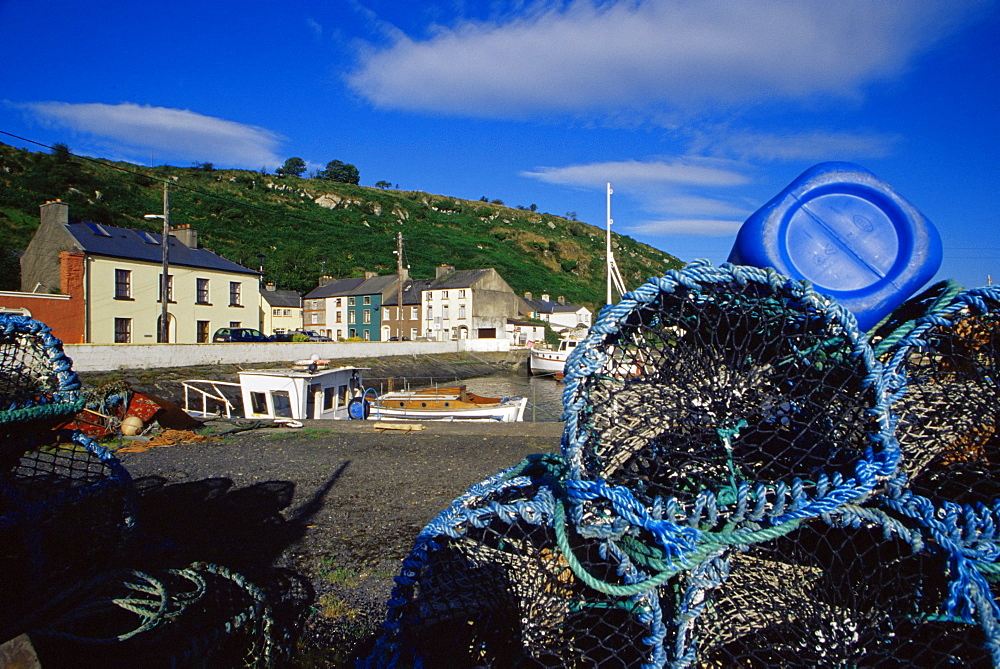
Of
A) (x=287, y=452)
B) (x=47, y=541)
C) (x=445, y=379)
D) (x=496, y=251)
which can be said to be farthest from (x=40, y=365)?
(x=496, y=251)

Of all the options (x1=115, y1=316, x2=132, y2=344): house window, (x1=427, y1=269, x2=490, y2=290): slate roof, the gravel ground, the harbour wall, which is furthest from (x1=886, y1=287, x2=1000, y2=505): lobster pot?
(x1=427, y1=269, x2=490, y2=290): slate roof

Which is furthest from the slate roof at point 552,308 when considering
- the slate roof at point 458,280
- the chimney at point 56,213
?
the chimney at point 56,213

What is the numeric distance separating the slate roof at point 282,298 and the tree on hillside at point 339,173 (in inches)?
2826

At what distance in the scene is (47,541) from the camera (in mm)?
2510

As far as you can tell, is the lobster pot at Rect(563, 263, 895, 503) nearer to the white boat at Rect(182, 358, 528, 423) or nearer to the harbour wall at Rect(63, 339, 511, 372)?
the white boat at Rect(182, 358, 528, 423)

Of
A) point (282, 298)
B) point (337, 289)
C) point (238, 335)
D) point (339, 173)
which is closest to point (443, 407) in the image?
point (238, 335)

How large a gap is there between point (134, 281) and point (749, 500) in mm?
28181

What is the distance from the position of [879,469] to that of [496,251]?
274ft

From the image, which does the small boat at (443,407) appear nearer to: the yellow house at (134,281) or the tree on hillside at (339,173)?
the yellow house at (134,281)

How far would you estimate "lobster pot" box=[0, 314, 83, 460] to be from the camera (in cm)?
220

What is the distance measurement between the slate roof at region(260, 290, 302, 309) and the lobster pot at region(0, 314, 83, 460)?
45489 millimetres

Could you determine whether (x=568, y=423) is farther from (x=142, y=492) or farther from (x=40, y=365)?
(x=142, y=492)

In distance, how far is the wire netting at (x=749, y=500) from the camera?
1.62 m

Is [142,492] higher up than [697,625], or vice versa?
[697,625]
